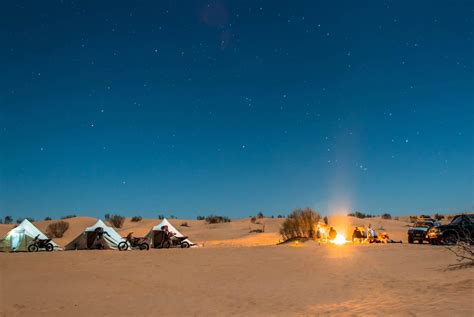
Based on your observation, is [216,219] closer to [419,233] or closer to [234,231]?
[234,231]

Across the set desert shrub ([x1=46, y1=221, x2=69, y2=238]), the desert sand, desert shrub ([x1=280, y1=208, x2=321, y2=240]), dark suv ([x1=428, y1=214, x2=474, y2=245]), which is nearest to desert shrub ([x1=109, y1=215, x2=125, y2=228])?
desert shrub ([x1=46, y1=221, x2=69, y2=238])

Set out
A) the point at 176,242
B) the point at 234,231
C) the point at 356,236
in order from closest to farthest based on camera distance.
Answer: the point at 176,242, the point at 356,236, the point at 234,231

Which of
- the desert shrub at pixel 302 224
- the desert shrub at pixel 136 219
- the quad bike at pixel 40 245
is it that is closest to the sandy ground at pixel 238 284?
the quad bike at pixel 40 245

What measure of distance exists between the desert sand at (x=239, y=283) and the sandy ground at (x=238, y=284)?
0.09ft

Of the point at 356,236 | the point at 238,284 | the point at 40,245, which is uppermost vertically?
the point at 356,236

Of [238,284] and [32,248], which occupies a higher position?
[32,248]

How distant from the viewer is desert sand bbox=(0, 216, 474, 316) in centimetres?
1050

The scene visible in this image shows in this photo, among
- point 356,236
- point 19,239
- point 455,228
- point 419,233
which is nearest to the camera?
point 455,228

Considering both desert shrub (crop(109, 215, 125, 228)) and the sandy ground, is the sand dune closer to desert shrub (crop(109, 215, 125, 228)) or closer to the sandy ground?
desert shrub (crop(109, 215, 125, 228))

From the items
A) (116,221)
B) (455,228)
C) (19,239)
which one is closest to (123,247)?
(19,239)

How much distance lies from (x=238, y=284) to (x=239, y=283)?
0.63 feet

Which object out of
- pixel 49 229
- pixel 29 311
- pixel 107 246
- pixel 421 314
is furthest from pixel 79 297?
pixel 49 229

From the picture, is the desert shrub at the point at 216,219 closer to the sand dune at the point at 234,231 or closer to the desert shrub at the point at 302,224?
the sand dune at the point at 234,231

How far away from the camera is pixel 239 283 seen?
14.4 metres
